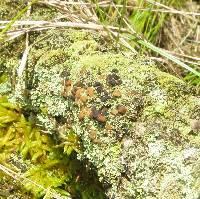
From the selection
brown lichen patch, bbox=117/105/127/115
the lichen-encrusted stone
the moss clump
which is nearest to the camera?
the lichen-encrusted stone

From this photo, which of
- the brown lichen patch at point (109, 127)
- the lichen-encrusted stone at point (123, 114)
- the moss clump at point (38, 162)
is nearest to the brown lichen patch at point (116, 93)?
the lichen-encrusted stone at point (123, 114)

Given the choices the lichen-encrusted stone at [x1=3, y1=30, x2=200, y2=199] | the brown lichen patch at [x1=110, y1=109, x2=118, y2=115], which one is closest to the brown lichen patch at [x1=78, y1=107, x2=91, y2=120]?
the lichen-encrusted stone at [x1=3, y1=30, x2=200, y2=199]

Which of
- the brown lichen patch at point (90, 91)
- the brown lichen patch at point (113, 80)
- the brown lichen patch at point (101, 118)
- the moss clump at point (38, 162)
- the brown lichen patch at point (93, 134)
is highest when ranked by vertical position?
the brown lichen patch at point (113, 80)

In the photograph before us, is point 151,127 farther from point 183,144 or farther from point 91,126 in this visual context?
point 91,126

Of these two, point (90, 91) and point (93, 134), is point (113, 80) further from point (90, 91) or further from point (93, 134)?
point (93, 134)

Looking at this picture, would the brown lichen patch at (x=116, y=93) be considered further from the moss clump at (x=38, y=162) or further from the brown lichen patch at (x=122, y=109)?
the moss clump at (x=38, y=162)

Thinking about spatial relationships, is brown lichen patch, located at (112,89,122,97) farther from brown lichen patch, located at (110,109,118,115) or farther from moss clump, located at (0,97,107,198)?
moss clump, located at (0,97,107,198)

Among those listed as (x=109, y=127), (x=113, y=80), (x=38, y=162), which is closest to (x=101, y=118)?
(x=109, y=127)

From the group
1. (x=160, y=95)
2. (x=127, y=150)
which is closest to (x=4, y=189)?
(x=127, y=150)
